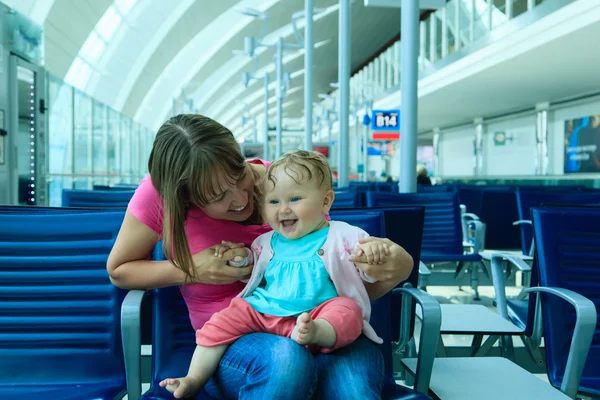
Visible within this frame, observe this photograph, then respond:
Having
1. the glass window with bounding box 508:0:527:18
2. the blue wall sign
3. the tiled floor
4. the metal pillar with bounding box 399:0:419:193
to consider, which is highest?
the glass window with bounding box 508:0:527:18

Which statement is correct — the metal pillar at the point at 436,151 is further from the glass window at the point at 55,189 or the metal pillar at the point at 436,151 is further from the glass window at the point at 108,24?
the glass window at the point at 55,189

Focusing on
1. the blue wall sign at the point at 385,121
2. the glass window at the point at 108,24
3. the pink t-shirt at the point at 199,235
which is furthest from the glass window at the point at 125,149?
the pink t-shirt at the point at 199,235

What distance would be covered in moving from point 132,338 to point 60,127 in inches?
336

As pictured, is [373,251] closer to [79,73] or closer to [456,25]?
[456,25]

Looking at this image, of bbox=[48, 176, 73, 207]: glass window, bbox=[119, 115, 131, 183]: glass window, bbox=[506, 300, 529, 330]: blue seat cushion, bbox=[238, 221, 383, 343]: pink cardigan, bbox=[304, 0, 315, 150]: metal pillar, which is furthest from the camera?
bbox=[119, 115, 131, 183]: glass window

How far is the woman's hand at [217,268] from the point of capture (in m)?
1.78

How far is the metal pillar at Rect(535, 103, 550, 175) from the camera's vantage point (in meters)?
20.1

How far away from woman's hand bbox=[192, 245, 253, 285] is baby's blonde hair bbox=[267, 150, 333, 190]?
0.26m

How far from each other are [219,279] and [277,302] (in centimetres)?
20

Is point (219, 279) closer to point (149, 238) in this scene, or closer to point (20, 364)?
point (149, 238)

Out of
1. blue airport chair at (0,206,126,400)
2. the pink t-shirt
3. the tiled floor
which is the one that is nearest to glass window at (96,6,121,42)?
the tiled floor

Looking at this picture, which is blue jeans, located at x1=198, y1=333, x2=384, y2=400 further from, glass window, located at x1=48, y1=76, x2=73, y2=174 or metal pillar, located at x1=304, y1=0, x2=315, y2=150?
metal pillar, located at x1=304, y1=0, x2=315, y2=150

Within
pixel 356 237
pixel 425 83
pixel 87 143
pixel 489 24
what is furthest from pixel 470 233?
pixel 425 83

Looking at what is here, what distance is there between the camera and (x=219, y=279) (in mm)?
1798
